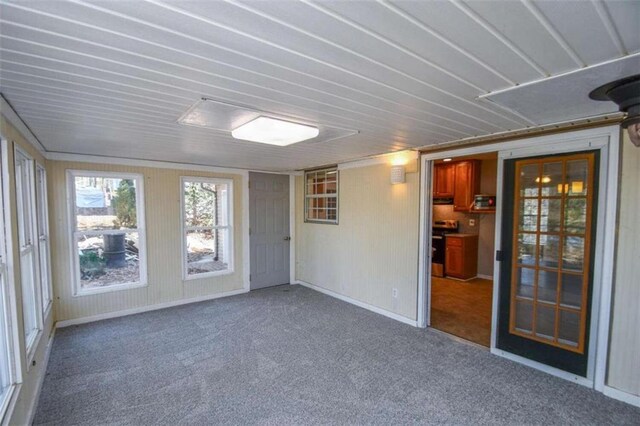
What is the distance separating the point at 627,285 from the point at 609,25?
2.18 metres

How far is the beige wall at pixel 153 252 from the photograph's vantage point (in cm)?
382

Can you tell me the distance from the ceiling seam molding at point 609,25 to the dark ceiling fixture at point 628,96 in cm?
41

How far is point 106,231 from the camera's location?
418cm

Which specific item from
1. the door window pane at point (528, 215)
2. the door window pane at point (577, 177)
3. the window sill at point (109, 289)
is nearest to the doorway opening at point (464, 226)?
the door window pane at point (528, 215)

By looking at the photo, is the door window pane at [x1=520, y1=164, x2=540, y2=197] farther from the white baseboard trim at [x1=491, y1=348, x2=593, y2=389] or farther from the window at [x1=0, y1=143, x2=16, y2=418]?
the window at [x1=0, y1=143, x2=16, y2=418]

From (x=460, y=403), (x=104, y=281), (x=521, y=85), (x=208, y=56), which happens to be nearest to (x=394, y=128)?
(x=521, y=85)

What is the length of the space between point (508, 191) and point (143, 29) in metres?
3.17

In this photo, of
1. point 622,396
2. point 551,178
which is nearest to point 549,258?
point 551,178

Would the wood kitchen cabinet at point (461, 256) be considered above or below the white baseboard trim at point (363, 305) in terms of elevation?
above

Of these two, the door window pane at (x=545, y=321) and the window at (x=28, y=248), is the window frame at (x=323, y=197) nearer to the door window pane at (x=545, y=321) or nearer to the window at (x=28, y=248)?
the door window pane at (x=545, y=321)

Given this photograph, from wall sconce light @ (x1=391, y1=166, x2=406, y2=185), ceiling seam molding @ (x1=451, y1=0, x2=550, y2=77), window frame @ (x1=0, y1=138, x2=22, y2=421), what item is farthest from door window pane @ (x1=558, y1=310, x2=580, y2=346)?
window frame @ (x1=0, y1=138, x2=22, y2=421)

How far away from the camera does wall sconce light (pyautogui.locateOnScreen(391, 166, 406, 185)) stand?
3.89m

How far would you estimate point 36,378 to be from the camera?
2445 millimetres

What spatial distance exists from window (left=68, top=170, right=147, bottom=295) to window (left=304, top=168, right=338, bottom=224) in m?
2.68
